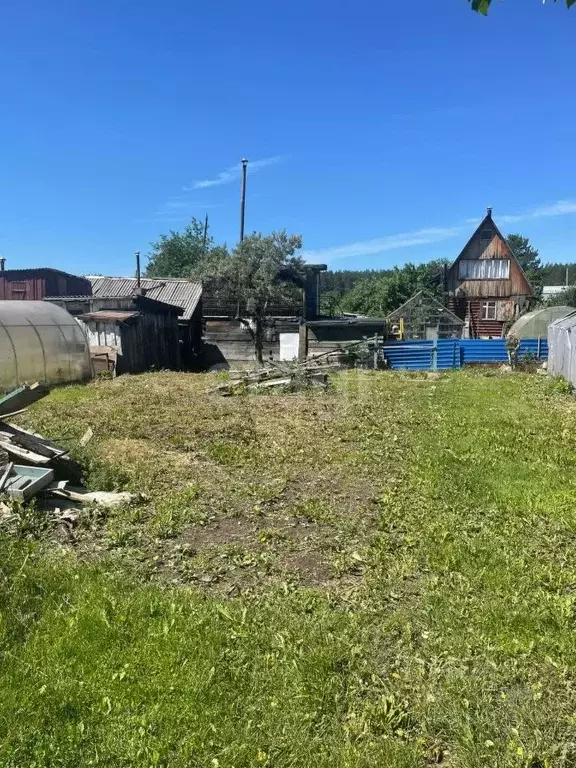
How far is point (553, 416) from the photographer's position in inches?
484

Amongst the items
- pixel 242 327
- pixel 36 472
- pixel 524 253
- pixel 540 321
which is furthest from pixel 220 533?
pixel 524 253

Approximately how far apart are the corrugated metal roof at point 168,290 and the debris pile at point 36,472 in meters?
21.8

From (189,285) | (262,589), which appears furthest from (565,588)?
(189,285)

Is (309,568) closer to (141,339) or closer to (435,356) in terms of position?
(141,339)

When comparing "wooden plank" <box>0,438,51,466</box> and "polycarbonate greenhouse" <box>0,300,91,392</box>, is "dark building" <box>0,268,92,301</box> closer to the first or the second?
"polycarbonate greenhouse" <box>0,300,91,392</box>

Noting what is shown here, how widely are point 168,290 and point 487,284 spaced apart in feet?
68.8

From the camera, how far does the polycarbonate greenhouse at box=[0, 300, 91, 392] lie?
1653 cm

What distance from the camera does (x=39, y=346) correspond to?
17.5 m

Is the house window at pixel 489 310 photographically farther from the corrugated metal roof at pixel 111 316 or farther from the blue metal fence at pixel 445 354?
the corrugated metal roof at pixel 111 316

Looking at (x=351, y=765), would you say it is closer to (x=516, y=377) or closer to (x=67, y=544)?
(x=67, y=544)

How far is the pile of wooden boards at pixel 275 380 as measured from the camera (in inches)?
683

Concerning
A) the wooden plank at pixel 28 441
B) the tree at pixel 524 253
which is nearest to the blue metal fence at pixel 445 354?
the wooden plank at pixel 28 441

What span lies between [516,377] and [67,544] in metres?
19.0

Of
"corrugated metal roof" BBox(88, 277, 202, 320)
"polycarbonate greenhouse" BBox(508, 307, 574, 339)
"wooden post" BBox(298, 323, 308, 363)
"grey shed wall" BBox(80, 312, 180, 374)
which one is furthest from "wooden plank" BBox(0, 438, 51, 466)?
"polycarbonate greenhouse" BBox(508, 307, 574, 339)
